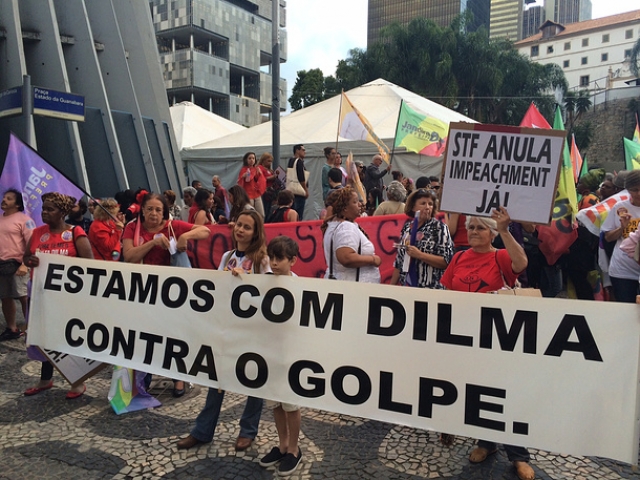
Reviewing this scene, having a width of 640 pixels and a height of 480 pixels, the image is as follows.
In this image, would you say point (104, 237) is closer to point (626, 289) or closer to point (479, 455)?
point (479, 455)

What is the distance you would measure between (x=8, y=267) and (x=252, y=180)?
4.68 meters

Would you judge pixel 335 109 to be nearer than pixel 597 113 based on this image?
Yes

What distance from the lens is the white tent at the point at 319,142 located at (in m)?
15.3

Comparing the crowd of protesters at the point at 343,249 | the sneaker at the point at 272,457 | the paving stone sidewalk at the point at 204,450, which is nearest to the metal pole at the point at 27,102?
the crowd of protesters at the point at 343,249

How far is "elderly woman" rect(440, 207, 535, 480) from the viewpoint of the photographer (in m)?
3.35

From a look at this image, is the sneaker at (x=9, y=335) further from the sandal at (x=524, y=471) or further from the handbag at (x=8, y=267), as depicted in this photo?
the sandal at (x=524, y=471)

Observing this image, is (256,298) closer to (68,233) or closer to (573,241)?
(68,233)

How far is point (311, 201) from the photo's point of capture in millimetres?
16078

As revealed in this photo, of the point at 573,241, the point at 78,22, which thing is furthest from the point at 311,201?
the point at 573,241

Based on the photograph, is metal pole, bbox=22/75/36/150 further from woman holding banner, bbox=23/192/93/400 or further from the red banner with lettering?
woman holding banner, bbox=23/192/93/400

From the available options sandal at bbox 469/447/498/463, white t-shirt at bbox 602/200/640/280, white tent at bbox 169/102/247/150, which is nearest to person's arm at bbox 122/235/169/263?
sandal at bbox 469/447/498/463

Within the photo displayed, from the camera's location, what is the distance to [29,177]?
5.68 meters

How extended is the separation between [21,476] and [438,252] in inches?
125

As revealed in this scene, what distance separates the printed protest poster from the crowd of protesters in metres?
0.13
